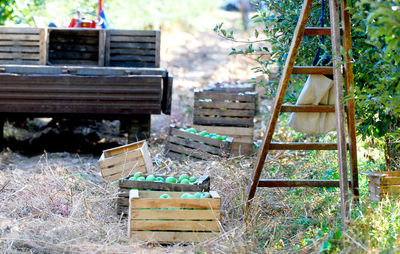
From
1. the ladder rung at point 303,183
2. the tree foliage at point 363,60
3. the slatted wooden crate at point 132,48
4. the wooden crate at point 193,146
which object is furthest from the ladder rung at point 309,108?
the slatted wooden crate at point 132,48

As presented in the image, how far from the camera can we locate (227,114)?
653 cm

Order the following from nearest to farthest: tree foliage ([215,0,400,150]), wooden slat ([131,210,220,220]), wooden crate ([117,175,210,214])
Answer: tree foliage ([215,0,400,150]) < wooden slat ([131,210,220,220]) < wooden crate ([117,175,210,214])

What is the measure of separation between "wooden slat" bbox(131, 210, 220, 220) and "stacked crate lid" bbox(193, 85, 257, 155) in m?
2.92

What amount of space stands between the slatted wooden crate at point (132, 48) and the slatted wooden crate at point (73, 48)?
23 cm

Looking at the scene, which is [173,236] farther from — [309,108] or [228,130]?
[228,130]

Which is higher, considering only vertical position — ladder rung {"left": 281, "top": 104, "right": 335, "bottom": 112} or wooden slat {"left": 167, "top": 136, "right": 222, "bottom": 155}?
ladder rung {"left": 281, "top": 104, "right": 335, "bottom": 112}

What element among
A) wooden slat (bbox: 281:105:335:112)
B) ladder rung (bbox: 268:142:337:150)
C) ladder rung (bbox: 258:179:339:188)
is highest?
wooden slat (bbox: 281:105:335:112)

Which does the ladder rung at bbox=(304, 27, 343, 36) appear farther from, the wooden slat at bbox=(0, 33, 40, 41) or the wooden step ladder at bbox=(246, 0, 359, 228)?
the wooden slat at bbox=(0, 33, 40, 41)

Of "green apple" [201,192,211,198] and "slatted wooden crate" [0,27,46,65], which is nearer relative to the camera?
"green apple" [201,192,211,198]

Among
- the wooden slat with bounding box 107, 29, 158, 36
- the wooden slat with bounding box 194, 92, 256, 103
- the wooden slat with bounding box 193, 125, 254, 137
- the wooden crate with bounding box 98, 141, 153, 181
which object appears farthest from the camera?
the wooden slat with bounding box 107, 29, 158, 36

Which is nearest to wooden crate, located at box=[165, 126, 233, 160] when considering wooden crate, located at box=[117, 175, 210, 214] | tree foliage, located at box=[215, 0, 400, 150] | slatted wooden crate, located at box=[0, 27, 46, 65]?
tree foliage, located at box=[215, 0, 400, 150]

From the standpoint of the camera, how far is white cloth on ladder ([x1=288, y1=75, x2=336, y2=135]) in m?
3.67

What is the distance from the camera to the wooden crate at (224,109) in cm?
648

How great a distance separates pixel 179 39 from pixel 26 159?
12051mm
